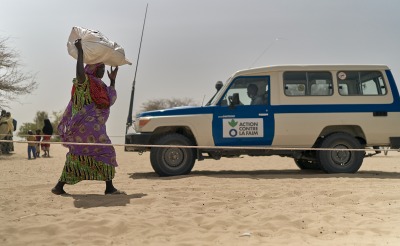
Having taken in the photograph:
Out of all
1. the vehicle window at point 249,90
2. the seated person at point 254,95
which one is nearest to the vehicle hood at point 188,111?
the vehicle window at point 249,90

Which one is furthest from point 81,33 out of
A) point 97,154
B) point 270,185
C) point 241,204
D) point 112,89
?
point 270,185

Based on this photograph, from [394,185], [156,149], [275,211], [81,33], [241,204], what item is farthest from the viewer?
[156,149]

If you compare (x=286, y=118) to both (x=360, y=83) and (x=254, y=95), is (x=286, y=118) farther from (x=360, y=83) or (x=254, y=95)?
(x=360, y=83)

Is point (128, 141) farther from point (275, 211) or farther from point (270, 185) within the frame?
point (275, 211)

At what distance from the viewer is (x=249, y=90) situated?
956 cm

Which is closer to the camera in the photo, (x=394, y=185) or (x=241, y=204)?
(x=241, y=204)

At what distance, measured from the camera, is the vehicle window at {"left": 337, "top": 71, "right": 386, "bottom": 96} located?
9.66m

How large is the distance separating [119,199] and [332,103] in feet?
17.2

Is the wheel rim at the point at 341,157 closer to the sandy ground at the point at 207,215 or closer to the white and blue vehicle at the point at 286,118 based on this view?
the white and blue vehicle at the point at 286,118

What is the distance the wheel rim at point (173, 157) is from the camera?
30.7ft

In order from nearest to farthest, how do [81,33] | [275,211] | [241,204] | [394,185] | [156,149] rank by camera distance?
[275,211] → [241,204] → [81,33] → [394,185] → [156,149]

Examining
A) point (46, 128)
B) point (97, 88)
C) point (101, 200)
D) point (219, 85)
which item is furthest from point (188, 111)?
point (46, 128)

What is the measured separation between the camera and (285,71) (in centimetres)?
955

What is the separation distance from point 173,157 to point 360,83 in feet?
13.8
